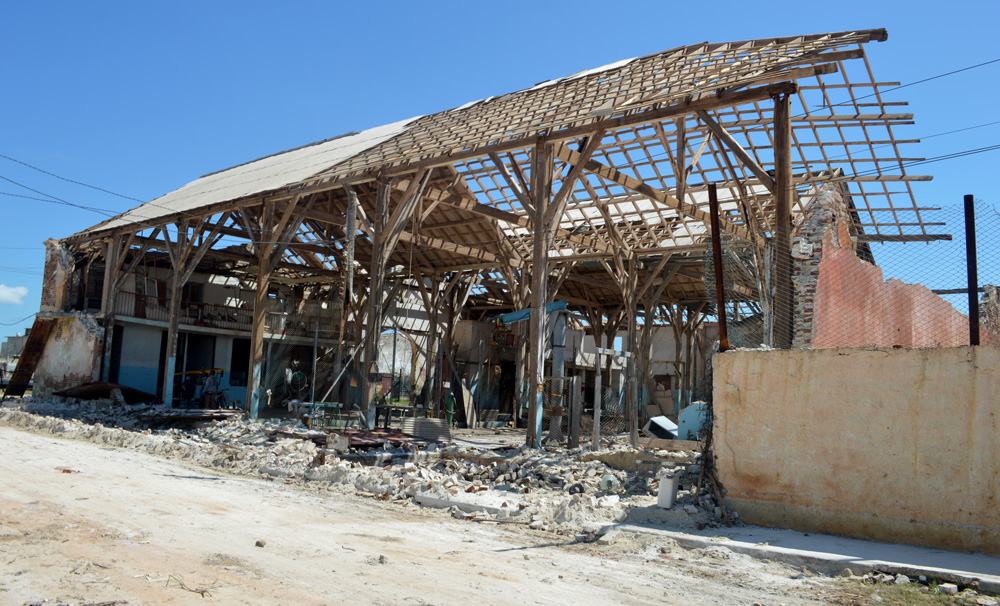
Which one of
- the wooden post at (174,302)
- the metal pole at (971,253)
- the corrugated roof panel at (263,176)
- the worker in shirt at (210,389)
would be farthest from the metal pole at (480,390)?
the metal pole at (971,253)

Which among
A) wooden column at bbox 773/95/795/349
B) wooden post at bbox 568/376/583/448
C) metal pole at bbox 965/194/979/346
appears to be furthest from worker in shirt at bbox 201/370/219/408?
metal pole at bbox 965/194/979/346

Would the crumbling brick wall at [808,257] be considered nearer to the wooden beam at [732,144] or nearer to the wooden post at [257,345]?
the wooden beam at [732,144]

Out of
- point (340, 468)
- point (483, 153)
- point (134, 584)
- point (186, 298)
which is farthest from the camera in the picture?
point (186, 298)

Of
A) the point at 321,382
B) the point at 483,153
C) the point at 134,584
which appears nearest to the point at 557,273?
the point at 321,382

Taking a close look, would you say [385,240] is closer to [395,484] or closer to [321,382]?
[395,484]

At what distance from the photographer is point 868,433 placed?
7.55 metres

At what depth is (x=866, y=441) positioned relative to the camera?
7562 mm

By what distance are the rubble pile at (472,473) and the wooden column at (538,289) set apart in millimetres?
670

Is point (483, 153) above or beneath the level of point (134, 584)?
above

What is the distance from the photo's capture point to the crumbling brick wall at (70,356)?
916 inches

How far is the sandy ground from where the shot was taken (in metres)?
4.74

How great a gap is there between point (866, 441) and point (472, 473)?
5578 mm

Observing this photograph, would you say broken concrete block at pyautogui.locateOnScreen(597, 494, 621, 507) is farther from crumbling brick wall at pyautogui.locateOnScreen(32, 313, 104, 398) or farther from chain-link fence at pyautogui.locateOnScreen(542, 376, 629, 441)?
crumbling brick wall at pyautogui.locateOnScreen(32, 313, 104, 398)

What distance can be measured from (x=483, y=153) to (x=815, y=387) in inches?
323
